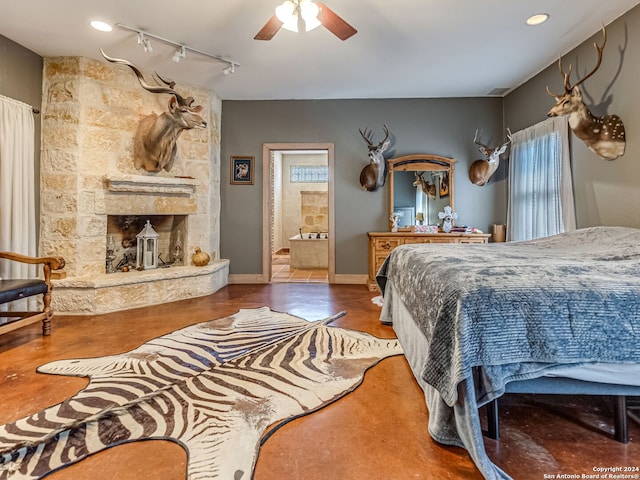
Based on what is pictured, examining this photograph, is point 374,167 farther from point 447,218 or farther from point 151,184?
point 151,184

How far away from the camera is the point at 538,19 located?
9.59ft

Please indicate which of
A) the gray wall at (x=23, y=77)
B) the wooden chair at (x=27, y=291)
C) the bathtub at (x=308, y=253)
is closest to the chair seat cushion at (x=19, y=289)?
the wooden chair at (x=27, y=291)

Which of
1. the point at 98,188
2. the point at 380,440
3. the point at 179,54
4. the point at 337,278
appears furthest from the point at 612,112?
the point at 98,188

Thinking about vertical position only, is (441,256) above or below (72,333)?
above

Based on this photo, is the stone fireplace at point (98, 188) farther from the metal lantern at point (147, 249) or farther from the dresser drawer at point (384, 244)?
the dresser drawer at point (384, 244)

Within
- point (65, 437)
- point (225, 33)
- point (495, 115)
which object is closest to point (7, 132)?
point (225, 33)

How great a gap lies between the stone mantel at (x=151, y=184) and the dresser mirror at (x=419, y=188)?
2.92 meters

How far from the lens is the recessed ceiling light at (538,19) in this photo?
2.86 m

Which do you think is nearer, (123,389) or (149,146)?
(123,389)

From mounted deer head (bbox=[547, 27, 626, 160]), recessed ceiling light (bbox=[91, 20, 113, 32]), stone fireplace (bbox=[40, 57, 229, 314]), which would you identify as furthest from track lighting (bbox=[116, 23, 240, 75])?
mounted deer head (bbox=[547, 27, 626, 160])

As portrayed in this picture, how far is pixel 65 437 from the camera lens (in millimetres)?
1451

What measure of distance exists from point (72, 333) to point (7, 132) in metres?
1.99

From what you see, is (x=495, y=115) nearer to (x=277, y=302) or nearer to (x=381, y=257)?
(x=381, y=257)

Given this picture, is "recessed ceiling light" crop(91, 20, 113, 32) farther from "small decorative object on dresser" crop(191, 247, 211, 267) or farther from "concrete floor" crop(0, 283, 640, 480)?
"concrete floor" crop(0, 283, 640, 480)
